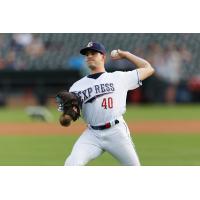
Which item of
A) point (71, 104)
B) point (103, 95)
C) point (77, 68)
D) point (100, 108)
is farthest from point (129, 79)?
point (77, 68)

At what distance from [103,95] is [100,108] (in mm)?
135

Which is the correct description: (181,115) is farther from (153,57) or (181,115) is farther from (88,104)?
(88,104)

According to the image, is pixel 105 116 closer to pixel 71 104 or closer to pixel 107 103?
pixel 107 103

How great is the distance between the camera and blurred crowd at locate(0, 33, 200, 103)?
22016mm

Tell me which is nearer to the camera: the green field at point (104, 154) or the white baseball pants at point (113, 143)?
the white baseball pants at point (113, 143)

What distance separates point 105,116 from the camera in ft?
21.0

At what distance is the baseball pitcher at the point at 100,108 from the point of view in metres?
6.37

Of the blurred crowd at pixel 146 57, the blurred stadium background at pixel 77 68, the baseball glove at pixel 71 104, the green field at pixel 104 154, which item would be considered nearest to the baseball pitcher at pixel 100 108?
the baseball glove at pixel 71 104

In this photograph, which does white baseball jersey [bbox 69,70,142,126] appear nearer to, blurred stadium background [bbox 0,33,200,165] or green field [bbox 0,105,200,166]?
green field [bbox 0,105,200,166]

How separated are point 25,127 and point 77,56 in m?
7.78

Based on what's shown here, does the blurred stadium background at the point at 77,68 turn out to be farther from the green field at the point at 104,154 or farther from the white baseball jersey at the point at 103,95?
the white baseball jersey at the point at 103,95

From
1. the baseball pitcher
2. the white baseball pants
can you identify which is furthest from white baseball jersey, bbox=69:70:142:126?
the white baseball pants

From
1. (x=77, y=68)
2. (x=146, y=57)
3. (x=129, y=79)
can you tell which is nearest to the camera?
(x=129, y=79)

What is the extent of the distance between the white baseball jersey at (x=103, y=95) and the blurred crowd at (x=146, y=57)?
600 inches
